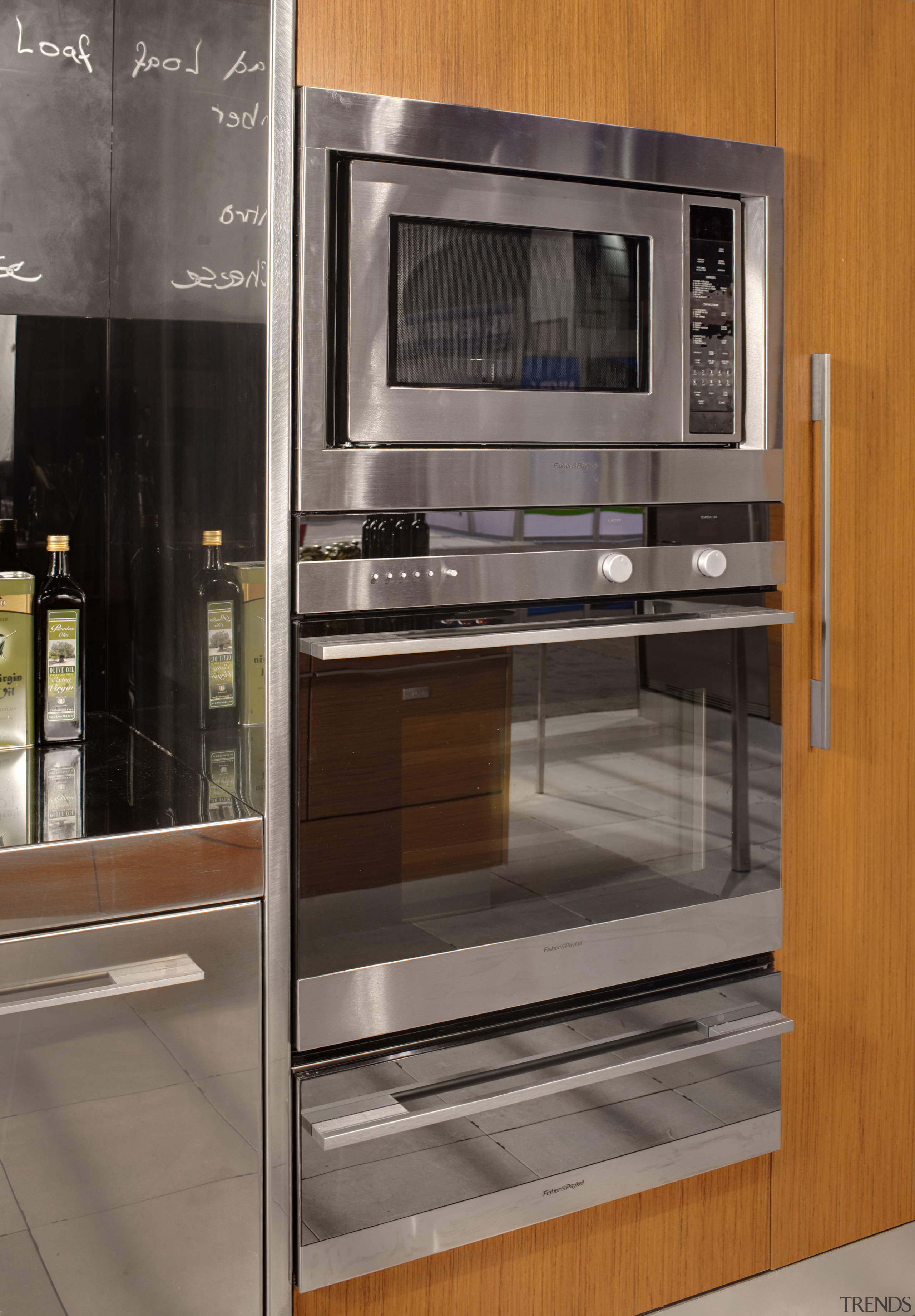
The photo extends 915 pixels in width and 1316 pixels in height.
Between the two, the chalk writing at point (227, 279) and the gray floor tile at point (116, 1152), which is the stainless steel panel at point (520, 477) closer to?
the chalk writing at point (227, 279)

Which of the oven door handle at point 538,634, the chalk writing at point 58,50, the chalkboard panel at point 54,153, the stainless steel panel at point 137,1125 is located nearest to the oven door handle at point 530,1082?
the stainless steel panel at point 137,1125

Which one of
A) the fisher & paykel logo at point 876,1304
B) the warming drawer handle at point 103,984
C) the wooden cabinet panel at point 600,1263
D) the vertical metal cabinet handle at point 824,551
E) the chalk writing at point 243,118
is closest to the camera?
the warming drawer handle at point 103,984

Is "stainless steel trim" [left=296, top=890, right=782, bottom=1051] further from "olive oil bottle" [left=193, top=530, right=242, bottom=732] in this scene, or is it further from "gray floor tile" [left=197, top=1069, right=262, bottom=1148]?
"olive oil bottle" [left=193, top=530, right=242, bottom=732]

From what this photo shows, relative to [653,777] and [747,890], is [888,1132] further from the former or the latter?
[653,777]

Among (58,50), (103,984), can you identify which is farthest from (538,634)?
(58,50)

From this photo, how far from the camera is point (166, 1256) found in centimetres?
130

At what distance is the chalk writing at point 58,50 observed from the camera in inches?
66.6

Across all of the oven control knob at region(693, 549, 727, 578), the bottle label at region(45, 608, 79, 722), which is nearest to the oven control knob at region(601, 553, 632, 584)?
the oven control knob at region(693, 549, 727, 578)

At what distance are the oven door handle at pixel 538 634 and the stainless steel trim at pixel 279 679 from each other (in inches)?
2.6

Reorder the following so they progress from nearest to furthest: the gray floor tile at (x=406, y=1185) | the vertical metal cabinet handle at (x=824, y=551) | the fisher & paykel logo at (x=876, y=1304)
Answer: the gray floor tile at (x=406, y=1185)
the vertical metal cabinet handle at (x=824, y=551)
the fisher & paykel logo at (x=876, y=1304)

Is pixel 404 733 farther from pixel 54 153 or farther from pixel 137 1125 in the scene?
pixel 54 153

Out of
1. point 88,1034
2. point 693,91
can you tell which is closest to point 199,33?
point 693,91

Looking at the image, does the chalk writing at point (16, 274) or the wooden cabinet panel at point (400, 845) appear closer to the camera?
the wooden cabinet panel at point (400, 845)

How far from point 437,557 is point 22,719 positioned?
643 mm
